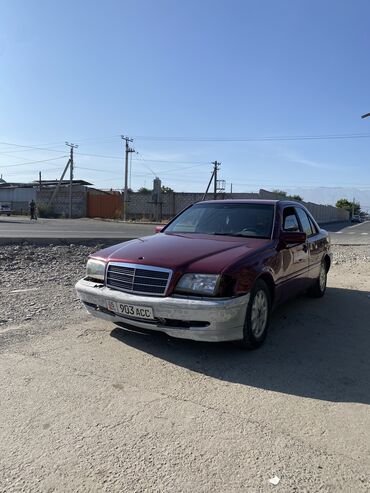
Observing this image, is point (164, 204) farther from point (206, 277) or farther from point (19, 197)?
point (206, 277)

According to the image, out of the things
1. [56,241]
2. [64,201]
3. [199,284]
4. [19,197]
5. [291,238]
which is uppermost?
[19,197]

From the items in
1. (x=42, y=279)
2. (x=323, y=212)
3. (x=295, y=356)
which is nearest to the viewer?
(x=295, y=356)

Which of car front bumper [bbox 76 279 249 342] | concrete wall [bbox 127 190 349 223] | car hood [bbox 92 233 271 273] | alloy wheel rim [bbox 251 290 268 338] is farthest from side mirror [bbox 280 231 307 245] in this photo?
concrete wall [bbox 127 190 349 223]

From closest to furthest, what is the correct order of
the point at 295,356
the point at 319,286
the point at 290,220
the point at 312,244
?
the point at 295,356 → the point at 290,220 → the point at 312,244 → the point at 319,286

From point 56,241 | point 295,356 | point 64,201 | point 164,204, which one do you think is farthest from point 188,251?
point 64,201

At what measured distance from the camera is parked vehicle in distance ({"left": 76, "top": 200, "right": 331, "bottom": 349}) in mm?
4062

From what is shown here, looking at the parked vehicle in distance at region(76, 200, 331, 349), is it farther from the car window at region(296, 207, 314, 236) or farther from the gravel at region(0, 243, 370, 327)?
the gravel at region(0, 243, 370, 327)

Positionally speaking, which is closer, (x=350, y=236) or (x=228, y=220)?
(x=228, y=220)

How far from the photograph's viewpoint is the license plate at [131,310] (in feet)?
13.7

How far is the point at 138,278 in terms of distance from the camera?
14.2ft

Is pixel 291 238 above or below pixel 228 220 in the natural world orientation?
below

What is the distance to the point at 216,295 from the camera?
404 centimetres

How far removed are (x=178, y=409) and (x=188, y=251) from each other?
1681mm

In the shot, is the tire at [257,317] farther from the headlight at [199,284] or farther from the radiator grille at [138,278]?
the radiator grille at [138,278]
